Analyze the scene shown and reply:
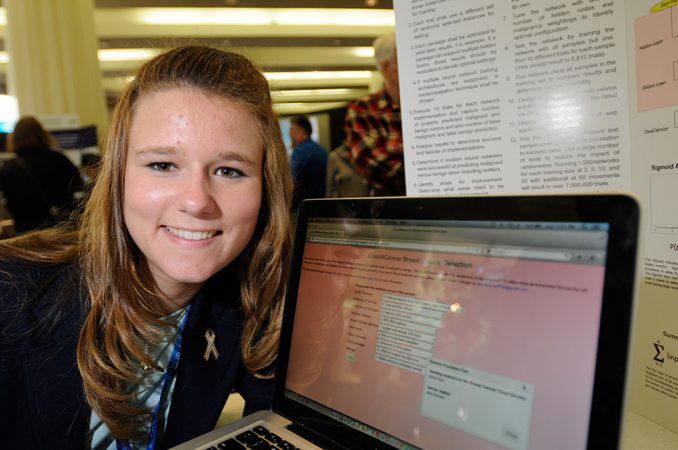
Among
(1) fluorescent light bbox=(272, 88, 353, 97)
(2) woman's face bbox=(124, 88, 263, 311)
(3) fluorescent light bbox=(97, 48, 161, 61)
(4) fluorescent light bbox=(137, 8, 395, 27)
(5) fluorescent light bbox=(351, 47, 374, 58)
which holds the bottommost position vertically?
(2) woman's face bbox=(124, 88, 263, 311)

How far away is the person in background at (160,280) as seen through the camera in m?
0.74

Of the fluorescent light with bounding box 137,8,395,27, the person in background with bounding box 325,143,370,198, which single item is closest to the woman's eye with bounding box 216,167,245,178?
the person in background with bounding box 325,143,370,198

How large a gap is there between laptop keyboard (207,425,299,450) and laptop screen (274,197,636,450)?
0.06 metres

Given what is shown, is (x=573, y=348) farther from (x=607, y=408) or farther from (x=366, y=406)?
(x=366, y=406)

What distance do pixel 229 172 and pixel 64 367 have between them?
0.42 metres

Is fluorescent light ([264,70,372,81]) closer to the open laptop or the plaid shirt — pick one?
the plaid shirt

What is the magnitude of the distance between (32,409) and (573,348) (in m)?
0.80

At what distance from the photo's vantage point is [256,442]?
632 millimetres

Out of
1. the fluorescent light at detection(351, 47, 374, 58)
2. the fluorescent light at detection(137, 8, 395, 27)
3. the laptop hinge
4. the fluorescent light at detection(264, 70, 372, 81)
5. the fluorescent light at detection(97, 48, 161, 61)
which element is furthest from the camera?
the fluorescent light at detection(264, 70, 372, 81)

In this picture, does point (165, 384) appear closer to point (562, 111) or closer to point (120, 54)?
point (562, 111)

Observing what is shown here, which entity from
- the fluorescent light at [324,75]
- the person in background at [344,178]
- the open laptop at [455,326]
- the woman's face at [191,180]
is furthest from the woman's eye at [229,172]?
the fluorescent light at [324,75]

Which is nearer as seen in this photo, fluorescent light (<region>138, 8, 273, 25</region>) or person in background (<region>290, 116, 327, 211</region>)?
person in background (<region>290, 116, 327, 211</region>)

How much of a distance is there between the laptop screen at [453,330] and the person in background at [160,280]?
20 cm

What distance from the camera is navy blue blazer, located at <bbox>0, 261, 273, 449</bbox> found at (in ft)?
2.43
